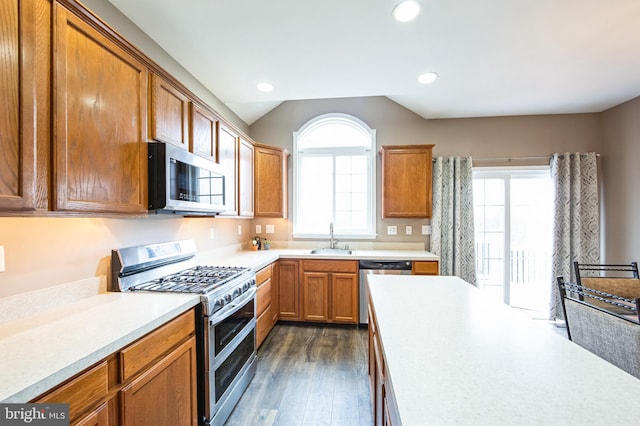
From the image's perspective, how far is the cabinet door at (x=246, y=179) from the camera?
2.99 m

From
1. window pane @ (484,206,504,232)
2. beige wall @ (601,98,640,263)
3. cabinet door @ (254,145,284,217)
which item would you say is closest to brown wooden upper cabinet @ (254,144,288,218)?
cabinet door @ (254,145,284,217)

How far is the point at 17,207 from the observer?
3.15ft

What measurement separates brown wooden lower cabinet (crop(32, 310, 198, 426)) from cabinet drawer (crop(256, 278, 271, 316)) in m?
1.06

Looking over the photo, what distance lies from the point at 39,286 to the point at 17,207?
0.61m

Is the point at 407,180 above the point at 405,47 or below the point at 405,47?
below

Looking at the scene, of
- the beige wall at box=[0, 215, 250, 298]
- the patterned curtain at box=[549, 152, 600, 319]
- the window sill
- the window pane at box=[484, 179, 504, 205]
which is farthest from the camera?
the window sill

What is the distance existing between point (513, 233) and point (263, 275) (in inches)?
132

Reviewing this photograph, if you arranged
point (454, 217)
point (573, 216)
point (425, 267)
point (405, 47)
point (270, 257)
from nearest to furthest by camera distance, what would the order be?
point (405, 47)
point (270, 257)
point (425, 267)
point (573, 216)
point (454, 217)

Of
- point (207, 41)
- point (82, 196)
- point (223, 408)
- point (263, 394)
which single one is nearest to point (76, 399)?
point (82, 196)

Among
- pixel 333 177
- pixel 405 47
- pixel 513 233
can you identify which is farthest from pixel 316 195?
pixel 513 233

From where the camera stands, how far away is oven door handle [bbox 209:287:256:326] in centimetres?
165

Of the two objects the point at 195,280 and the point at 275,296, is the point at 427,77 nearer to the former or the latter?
the point at 195,280

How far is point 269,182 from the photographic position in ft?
11.7

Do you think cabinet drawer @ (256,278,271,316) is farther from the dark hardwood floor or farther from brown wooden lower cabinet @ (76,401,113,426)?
brown wooden lower cabinet @ (76,401,113,426)
